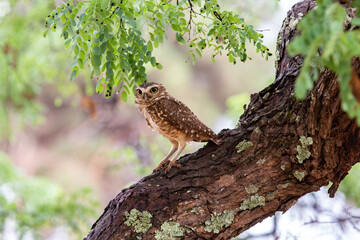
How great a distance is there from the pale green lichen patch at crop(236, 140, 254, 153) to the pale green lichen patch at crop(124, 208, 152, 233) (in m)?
0.54

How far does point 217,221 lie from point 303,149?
53 cm

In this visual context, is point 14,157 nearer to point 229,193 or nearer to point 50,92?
point 50,92

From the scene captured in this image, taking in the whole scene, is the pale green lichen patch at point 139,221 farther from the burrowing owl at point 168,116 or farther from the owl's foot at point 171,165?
the burrowing owl at point 168,116

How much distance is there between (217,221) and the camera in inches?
94.3

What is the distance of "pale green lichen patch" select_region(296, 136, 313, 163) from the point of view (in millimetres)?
2354

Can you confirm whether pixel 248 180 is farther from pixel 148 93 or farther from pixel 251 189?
pixel 148 93

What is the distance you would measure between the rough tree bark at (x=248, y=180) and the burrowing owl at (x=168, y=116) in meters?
0.26

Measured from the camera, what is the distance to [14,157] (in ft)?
37.9

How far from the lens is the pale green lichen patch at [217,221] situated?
239 centimetres

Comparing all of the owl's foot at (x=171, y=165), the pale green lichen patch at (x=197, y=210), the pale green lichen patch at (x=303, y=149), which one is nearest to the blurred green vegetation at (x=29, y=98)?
the owl's foot at (x=171, y=165)

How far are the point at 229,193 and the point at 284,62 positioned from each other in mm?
821

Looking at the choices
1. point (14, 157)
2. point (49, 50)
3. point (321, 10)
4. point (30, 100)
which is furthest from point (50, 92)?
point (321, 10)

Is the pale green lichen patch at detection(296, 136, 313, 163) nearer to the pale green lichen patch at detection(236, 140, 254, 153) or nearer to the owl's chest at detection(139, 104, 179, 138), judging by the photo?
the pale green lichen patch at detection(236, 140, 254, 153)

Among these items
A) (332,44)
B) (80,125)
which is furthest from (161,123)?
(80,125)
